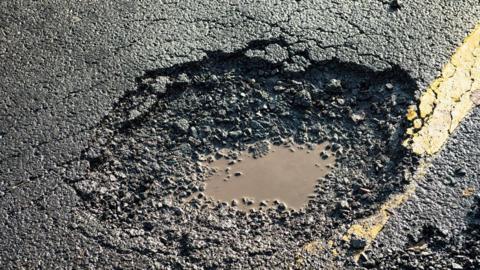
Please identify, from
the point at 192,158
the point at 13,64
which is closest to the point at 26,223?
the point at 192,158

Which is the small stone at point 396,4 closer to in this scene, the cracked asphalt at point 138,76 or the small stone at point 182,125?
the cracked asphalt at point 138,76

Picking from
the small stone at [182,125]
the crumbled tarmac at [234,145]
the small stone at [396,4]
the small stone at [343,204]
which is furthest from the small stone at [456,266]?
the small stone at [396,4]

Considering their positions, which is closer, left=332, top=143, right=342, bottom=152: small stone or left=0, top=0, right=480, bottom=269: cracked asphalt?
left=0, top=0, right=480, bottom=269: cracked asphalt

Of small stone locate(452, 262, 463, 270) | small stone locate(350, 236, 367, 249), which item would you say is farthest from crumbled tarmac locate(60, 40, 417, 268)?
small stone locate(452, 262, 463, 270)

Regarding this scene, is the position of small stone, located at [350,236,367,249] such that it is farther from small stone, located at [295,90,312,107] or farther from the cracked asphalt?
small stone, located at [295,90,312,107]

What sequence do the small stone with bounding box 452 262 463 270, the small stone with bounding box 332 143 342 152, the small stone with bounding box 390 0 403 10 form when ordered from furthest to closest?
1. the small stone with bounding box 390 0 403 10
2. the small stone with bounding box 332 143 342 152
3. the small stone with bounding box 452 262 463 270

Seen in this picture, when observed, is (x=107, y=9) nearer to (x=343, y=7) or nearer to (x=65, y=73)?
(x=65, y=73)
